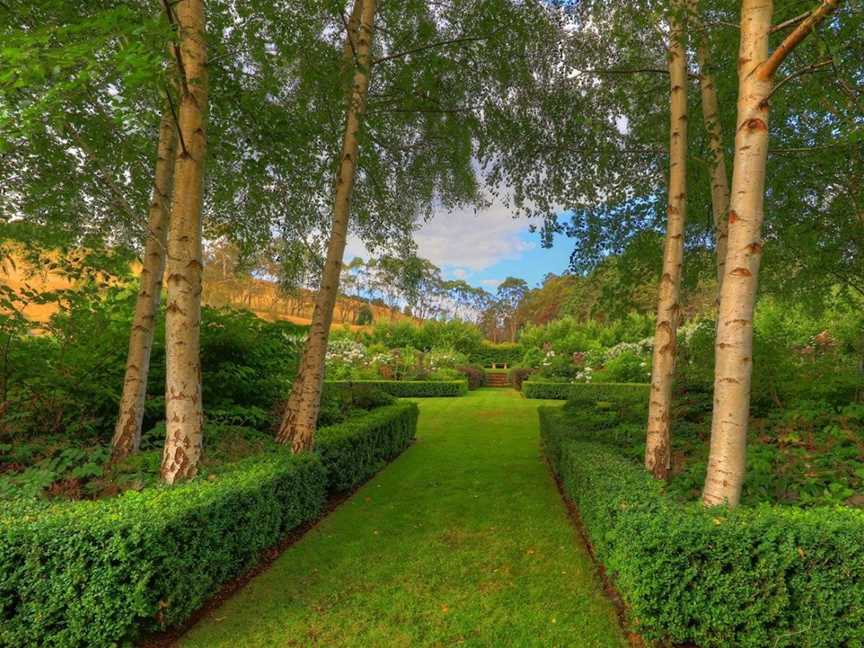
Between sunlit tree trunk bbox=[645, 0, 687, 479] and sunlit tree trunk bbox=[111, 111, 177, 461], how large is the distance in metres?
4.10

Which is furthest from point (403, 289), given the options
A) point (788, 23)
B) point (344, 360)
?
point (344, 360)

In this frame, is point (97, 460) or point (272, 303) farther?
point (272, 303)

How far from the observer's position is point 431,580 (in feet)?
10.4

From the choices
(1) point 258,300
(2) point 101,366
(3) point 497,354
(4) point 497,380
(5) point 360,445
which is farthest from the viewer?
(1) point 258,300

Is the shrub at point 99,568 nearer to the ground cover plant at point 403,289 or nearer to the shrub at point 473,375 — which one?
the ground cover plant at point 403,289

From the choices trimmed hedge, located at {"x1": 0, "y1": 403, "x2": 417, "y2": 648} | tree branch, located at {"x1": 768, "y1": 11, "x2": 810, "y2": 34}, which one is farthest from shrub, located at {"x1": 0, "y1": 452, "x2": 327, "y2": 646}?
tree branch, located at {"x1": 768, "y1": 11, "x2": 810, "y2": 34}

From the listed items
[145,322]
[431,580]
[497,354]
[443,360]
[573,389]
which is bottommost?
[431,580]

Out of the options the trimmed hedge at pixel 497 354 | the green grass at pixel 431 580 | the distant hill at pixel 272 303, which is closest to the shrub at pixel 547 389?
the green grass at pixel 431 580

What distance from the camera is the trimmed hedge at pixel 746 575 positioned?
6.94ft

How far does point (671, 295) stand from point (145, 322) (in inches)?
174

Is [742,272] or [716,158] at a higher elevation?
[716,158]

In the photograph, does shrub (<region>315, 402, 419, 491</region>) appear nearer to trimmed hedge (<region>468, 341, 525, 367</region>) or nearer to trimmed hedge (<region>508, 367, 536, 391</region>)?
trimmed hedge (<region>508, 367, 536, 391</region>)

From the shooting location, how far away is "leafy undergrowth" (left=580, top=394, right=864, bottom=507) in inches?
118

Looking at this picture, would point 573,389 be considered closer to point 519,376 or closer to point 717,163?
point 519,376
